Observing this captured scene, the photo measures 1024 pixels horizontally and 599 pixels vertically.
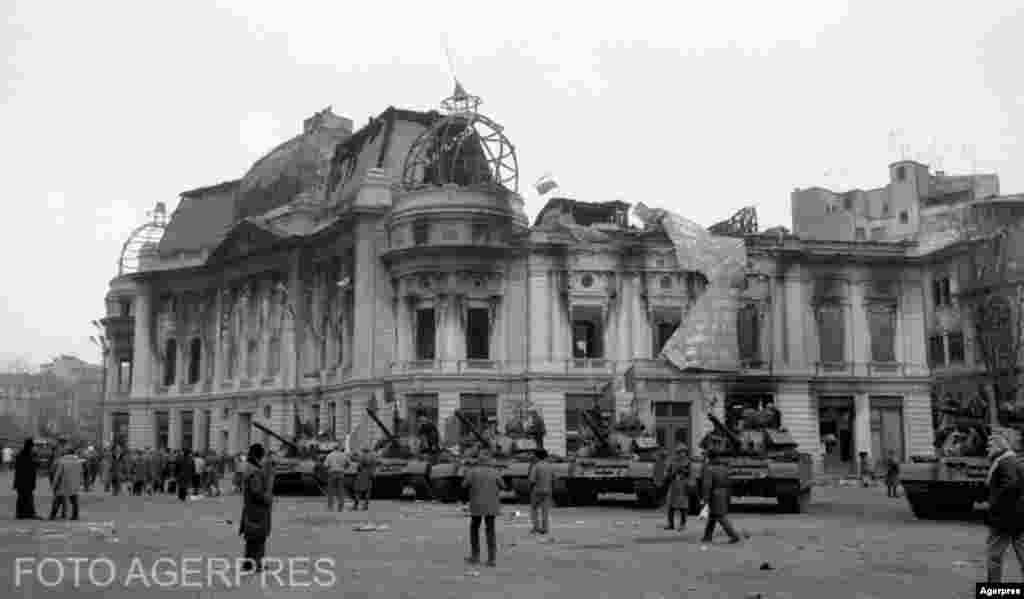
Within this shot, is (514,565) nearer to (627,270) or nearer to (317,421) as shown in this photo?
(627,270)

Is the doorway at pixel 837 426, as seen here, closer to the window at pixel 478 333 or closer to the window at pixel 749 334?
the window at pixel 749 334

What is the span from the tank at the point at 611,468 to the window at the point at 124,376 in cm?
4916

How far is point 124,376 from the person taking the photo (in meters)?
73.2

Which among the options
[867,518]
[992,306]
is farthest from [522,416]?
[992,306]

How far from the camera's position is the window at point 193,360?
200 feet

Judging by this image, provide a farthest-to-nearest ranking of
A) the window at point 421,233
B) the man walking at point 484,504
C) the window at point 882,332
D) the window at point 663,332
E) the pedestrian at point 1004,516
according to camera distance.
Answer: the window at point 882,332
the window at point 663,332
the window at point 421,233
the man walking at point 484,504
the pedestrian at point 1004,516

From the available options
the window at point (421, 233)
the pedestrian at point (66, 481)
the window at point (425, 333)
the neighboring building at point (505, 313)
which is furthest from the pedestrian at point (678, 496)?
the window at point (425, 333)

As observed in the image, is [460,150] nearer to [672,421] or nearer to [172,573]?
[672,421]

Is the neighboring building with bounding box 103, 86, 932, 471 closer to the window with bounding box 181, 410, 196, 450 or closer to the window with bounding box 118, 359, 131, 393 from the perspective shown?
the window with bounding box 181, 410, 196, 450

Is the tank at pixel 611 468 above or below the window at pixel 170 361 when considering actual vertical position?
below

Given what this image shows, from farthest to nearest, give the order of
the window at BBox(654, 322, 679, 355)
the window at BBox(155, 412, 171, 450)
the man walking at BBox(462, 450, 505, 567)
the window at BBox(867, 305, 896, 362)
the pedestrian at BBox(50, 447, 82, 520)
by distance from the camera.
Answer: the window at BBox(155, 412, 171, 450), the window at BBox(867, 305, 896, 362), the window at BBox(654, 322, 679, 355), the pedestrian at BBox(50, 447, 82, 520), the man walking at BBox(462, 450, 505, 567)

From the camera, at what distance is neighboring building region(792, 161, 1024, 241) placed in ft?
209

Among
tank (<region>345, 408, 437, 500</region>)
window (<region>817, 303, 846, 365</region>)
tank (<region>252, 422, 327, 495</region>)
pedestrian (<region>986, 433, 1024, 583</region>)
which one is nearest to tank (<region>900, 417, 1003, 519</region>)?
pedestrian (<region>986, 433, 1024, 583</region>)

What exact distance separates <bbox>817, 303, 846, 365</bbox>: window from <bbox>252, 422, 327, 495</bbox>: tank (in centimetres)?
2362
